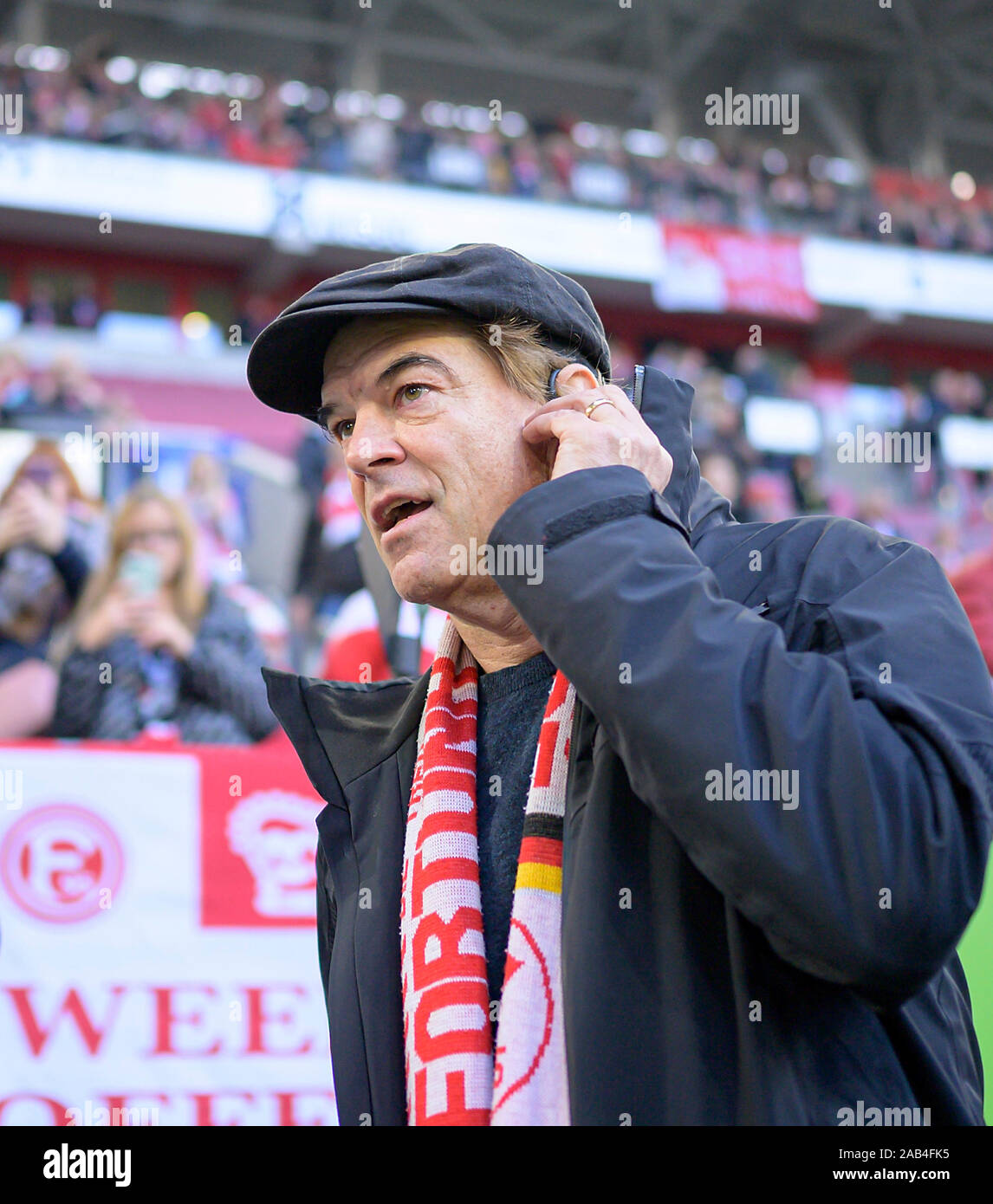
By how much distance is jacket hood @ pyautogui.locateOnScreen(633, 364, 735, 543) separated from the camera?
121 cm

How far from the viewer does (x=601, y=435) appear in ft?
3.71

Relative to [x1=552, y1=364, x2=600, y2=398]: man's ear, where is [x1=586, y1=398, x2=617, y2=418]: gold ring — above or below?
below

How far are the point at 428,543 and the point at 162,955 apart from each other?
1273 mm

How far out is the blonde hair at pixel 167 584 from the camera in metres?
4.07

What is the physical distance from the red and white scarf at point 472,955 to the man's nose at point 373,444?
0.96ft

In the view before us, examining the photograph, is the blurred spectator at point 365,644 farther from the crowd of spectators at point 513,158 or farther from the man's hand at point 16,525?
the crowd of spectators at point 513,158

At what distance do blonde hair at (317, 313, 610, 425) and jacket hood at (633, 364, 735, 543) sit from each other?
12 cm

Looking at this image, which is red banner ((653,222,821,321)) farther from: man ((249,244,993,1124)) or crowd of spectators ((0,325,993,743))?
man ((249,244,993,1124))

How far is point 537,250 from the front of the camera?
12906mm

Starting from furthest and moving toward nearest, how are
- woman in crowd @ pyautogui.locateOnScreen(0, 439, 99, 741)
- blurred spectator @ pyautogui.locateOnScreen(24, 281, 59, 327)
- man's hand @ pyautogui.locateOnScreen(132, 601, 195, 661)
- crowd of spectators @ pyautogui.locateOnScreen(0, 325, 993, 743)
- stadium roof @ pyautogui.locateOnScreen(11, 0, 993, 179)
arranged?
stadium roof @ pyautogui.locateOnScreen(11, 0, 993, 179) → blurred spectator @ pyautogui.locateOnScreen(24, 281, 59, 327) → woman in crowd @ pyautogui.locateOnScreen(0, 439, 99, 741) → man's hand @ pyautogui.locateOnScreen(132, 601, 195, 661) → crowd of spectators @ pyautogui.locateOnScreen(0, 325, 993, 743)

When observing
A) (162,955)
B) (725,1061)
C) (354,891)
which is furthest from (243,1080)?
(725,1061)

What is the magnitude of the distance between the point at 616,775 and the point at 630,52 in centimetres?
1911

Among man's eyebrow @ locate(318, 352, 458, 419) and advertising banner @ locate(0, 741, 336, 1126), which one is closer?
man's eyebrow @ locate(318, 352, 458, 419)

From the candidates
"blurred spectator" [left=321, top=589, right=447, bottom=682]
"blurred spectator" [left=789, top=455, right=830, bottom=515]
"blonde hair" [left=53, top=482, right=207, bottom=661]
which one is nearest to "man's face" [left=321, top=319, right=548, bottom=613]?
"blurred spectator" [left=321, top=589, right=447, bottom=682]
